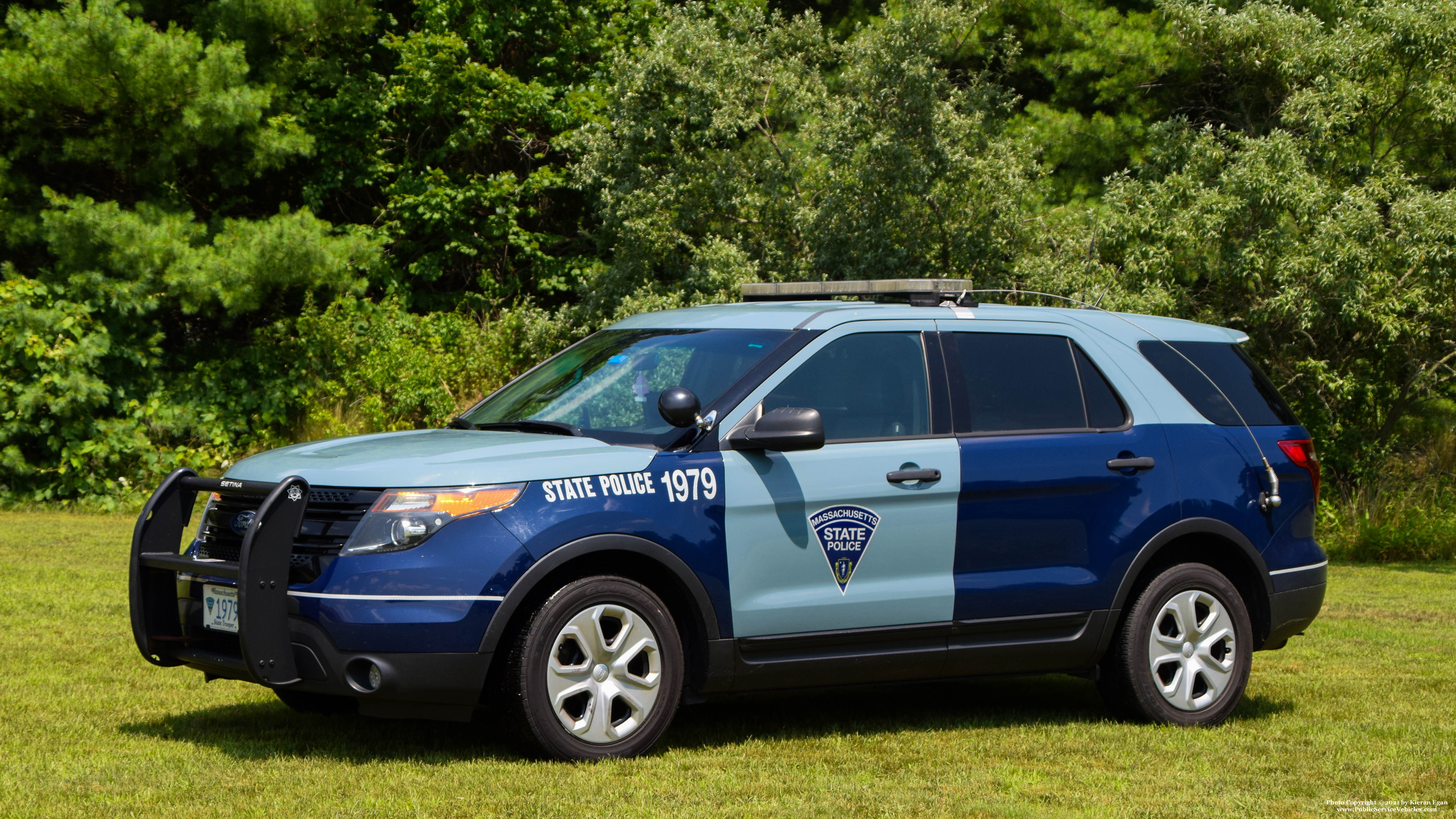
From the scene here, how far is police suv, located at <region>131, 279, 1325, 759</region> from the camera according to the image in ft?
18.3

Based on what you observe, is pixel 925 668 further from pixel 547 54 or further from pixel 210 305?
pixel 547 54

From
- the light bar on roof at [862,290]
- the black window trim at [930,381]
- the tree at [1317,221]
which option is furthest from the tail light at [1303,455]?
the tree at [1317,221]

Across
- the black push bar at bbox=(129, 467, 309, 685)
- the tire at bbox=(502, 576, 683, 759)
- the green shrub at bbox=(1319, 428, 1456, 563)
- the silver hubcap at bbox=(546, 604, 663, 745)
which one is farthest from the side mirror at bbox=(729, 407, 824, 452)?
the green shrub at bbox=(1319, 428, 1456, 563)

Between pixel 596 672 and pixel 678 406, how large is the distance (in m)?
1.05

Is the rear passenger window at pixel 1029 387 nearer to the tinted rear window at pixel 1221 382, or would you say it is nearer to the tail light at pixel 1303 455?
the tinted rear window at pixel 1221 382

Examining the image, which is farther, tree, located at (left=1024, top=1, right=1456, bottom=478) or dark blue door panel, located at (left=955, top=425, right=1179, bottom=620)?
tree, located at (left=1024, top=1, right=1456, bottom=478)

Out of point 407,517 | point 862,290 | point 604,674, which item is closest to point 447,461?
point 407,517

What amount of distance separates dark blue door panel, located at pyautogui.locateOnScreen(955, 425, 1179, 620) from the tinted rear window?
0.45 m

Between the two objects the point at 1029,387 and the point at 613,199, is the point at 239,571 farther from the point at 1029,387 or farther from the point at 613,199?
the point at 613,199

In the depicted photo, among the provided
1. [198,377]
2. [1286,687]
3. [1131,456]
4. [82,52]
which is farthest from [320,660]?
[198,377]

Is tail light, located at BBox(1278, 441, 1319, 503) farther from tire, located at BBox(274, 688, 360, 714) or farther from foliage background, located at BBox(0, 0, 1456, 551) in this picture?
foliage background, located at BBox(0, 0, 1456, 551)

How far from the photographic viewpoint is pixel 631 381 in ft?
21.5

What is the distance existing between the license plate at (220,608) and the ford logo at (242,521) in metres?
0.22

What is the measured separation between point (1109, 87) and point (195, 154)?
522 inches
